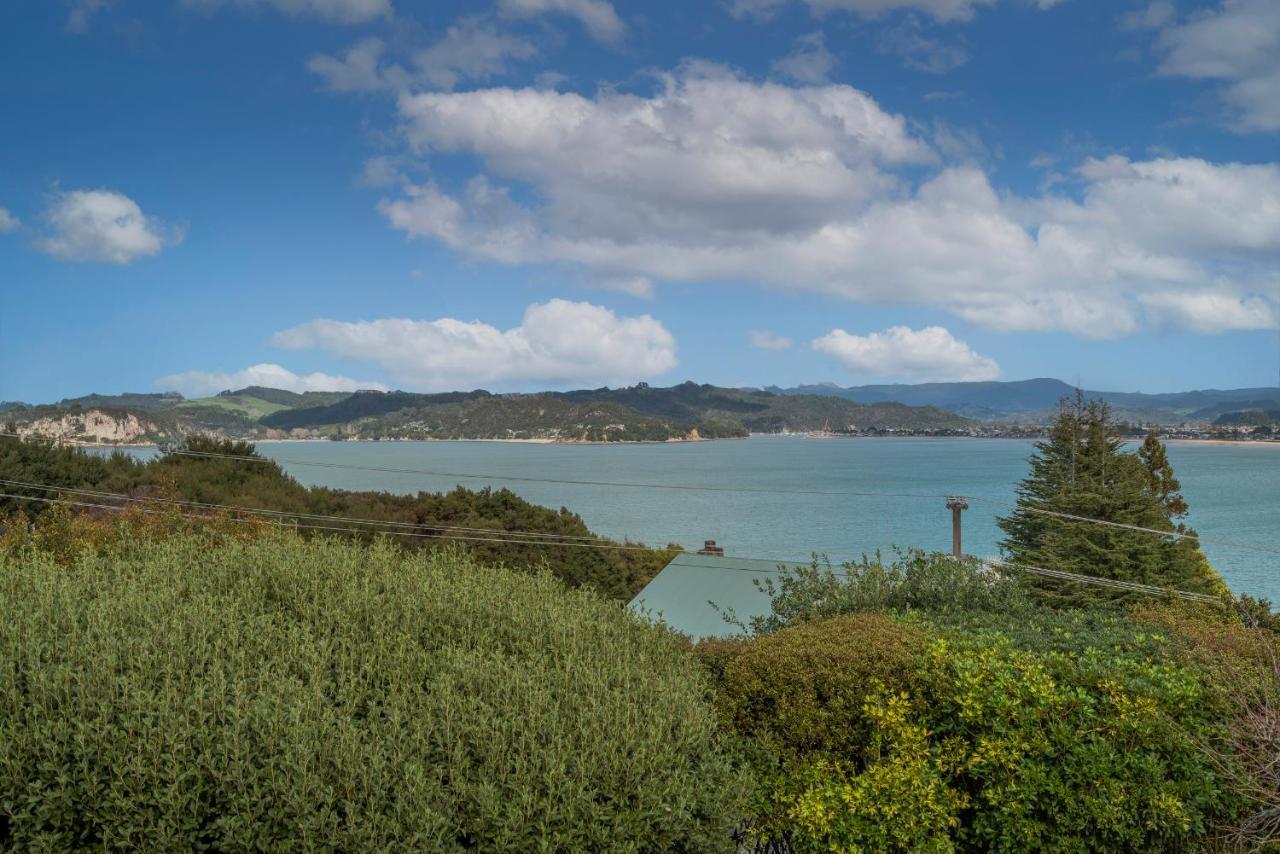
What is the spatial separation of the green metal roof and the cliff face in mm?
68496

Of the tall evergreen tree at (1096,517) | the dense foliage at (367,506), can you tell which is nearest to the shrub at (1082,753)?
the tall evergreen tree at (1096,517)

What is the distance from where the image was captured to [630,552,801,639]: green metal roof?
558 inches

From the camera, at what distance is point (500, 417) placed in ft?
485

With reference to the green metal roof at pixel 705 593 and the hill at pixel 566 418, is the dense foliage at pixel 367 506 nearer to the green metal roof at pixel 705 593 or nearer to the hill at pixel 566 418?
the green metal roof at pixel 705 593

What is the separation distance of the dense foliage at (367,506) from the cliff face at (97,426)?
40386 millimetres

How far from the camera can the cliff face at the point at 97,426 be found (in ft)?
229

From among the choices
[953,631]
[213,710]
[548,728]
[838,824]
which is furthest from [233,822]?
[953,631]

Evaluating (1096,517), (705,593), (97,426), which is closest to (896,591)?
(705,593)

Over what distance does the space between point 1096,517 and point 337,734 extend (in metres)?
30.5

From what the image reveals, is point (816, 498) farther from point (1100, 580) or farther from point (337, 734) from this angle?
point (337, 734)

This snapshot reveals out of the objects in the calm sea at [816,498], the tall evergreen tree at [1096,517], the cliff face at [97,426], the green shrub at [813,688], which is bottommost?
the calm sea at [816,498]

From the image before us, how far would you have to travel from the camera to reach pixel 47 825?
156 inches

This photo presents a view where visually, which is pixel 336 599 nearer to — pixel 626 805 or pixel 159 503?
pixel 626 805

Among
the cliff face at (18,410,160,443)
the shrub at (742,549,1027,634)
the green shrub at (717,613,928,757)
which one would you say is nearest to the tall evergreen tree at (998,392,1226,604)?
the shrub at (742,549,1027,634)
